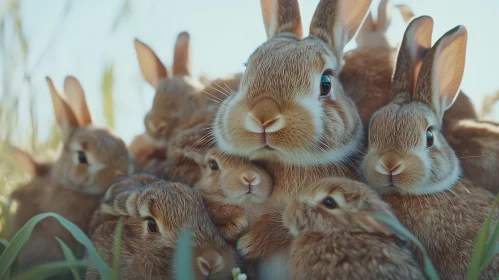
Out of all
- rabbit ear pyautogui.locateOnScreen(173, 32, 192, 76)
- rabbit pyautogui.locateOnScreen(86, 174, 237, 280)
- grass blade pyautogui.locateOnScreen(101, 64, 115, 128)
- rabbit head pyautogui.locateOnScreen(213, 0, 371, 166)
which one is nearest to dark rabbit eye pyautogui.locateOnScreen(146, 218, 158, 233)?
rabbit pyautogui.locateOnScreen(86, 174, 237, 280)

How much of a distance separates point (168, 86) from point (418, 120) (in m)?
2.40

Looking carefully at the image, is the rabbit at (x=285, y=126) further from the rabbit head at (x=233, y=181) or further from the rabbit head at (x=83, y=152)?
the rabbit head at (x=83, y=152)

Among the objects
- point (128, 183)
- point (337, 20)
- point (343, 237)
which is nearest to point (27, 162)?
point (128, 183)

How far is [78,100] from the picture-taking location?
4574 mm

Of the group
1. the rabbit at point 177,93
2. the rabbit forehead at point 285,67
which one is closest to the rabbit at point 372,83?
the rabbit forehead at point 285,67

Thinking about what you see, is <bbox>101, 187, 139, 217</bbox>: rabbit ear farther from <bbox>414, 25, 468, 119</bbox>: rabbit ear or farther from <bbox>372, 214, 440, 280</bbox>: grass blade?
<bbox>414, 25, 468, 119</bbox>: rabbit ear

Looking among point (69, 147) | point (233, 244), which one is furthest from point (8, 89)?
point (233, 244)

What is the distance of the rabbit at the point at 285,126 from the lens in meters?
2.92

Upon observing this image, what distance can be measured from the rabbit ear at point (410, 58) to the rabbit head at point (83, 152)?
6.30 ft

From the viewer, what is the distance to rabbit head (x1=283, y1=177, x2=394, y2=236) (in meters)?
2.66

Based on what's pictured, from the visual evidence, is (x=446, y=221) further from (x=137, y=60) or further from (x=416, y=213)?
(x=137, y=60)

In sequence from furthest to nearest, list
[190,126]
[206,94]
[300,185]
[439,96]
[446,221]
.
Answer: [206,94], [190,126], [439,96], [300,185], [446,221]

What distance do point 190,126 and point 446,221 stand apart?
192cm

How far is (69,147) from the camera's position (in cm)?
431
